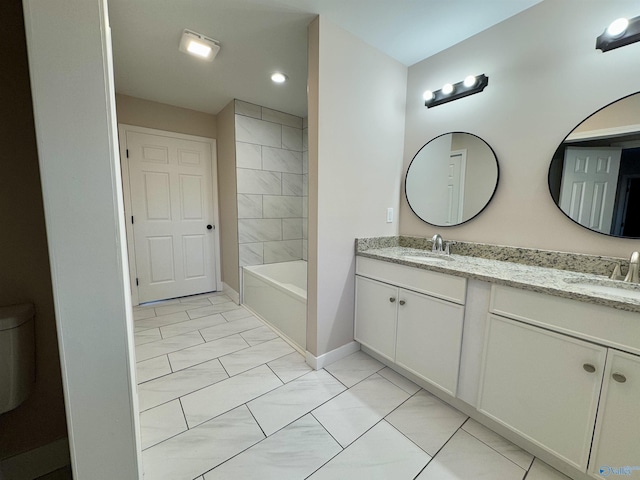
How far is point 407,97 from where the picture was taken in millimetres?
2287

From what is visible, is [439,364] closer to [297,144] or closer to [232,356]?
[232,356]

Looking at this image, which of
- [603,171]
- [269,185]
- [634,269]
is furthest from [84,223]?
[269,185]

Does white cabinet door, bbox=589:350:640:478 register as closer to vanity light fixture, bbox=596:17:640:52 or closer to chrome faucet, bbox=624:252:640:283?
chrome faucet, bbox=624:252:640:283

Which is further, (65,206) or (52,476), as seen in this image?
(52,476)

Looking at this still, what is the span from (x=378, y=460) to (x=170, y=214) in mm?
3217

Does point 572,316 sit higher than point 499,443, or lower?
higher

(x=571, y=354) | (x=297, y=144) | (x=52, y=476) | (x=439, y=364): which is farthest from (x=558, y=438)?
(x=297, y=144)

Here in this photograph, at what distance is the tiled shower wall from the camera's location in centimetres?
304

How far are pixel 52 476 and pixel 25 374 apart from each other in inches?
20.5

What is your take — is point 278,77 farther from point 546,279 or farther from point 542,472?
point 542,472

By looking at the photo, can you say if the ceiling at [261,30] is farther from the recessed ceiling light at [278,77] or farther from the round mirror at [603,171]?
the round mirror at [603,171]

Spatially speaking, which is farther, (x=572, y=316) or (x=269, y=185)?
(x=269, y=185)

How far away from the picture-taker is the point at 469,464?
1.23 m

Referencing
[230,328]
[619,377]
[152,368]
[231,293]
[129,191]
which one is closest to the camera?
[619,377]
